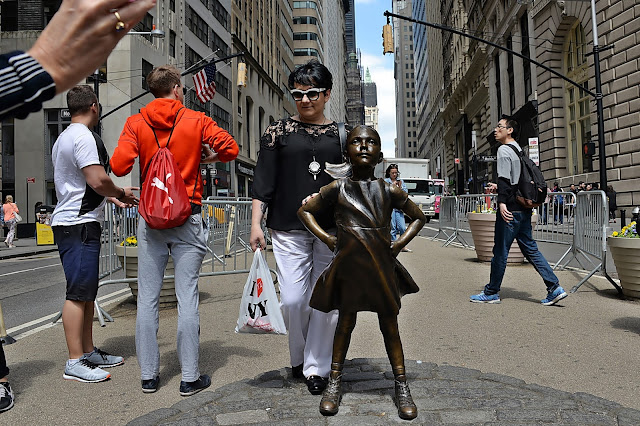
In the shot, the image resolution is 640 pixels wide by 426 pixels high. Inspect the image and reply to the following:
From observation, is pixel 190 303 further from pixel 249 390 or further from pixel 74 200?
pixel 74 200

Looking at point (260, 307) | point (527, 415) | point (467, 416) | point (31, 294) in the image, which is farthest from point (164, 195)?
point (31, 294)

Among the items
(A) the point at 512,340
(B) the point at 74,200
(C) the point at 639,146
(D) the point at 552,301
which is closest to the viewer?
(B) the point at 74,200

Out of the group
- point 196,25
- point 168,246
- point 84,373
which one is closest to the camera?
point 168,246

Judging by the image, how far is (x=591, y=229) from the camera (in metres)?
8.25

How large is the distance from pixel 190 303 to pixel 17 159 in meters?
31.7

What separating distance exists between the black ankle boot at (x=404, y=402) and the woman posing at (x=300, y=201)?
59cm

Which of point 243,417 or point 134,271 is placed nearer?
point 243,417

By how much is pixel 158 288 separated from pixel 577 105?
24.7m

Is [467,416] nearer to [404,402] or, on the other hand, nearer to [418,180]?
[404,402]

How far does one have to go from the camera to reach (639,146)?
19109 mm

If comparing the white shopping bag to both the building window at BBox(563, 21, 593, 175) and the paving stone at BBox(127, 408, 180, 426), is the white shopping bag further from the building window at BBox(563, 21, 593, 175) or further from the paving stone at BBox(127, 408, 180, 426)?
the building window at BBox(563, 21, 593, 175)

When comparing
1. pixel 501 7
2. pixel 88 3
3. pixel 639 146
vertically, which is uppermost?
pixel 501 7

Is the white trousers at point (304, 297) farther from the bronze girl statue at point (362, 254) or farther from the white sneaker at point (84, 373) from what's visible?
the white sneaker at point (84, 373)

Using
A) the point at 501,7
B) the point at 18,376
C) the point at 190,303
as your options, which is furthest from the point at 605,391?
the point at 501,7
